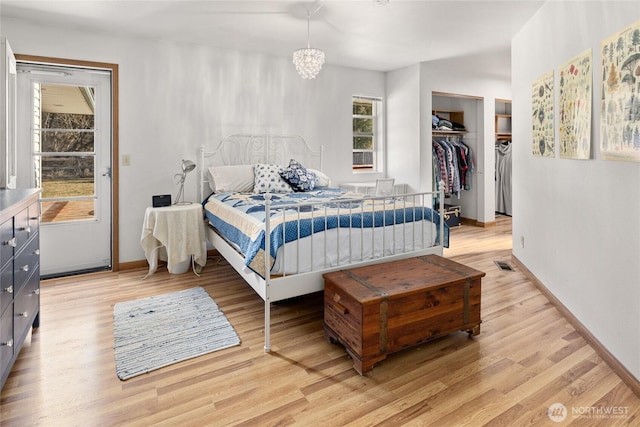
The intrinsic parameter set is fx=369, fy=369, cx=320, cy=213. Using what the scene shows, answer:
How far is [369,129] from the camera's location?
568 centimetres

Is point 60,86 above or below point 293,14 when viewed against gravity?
below

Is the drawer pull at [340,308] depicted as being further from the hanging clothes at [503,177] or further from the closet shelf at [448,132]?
the hanging clothes at [503,177]

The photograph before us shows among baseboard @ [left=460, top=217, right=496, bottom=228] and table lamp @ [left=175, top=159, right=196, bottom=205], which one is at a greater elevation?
table lamp @ [left=175, top=159, right=196, bottom=205]

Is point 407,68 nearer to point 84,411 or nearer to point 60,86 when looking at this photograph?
point 60,86

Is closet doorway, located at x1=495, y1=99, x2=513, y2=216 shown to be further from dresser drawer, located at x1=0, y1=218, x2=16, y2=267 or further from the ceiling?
dresser drawer, located at x1=0, y1=218, x2=16, y2=267

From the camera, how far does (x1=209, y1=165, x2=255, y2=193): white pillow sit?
157 inches

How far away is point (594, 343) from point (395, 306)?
127cm

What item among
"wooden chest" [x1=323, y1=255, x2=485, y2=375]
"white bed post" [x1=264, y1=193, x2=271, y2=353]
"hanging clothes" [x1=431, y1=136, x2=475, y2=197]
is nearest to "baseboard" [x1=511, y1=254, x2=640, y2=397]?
"wooden chest" [x1=323, y1=255, x2=485, y2=375]

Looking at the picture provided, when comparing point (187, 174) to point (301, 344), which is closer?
point (301, 344)

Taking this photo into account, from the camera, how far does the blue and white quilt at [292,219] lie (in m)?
2.25

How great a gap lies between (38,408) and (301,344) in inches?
52.2

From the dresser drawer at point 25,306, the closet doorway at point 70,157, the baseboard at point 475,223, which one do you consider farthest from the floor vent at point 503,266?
the closet doorway at point 70,157

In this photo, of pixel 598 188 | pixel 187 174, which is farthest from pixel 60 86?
pixel 598 188

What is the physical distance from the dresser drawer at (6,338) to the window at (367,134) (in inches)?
174
